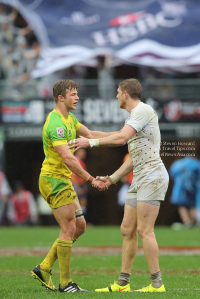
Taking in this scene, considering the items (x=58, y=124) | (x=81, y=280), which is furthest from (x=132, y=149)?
(x=81, y=280)

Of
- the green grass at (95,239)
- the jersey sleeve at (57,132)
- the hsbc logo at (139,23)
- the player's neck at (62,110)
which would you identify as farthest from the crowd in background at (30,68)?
the jersey sleeve at (57,132)

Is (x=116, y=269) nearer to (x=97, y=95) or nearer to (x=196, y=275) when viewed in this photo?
(x=196, y=275)

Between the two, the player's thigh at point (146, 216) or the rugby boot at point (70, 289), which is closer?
the player's thigh at point (146, 216)

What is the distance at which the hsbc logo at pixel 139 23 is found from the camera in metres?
21.7

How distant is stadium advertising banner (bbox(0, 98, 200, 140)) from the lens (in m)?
20.9

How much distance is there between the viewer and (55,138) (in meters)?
7.31

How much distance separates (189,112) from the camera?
21016mm

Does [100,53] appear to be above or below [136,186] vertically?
above

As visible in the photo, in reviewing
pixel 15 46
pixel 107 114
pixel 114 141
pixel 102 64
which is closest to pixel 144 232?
pixel 114 141

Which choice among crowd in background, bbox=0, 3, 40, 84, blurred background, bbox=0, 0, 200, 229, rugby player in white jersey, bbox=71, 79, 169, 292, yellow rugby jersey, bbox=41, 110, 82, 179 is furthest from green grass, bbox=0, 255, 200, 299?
crowd in background, bbox=0, 3, 40, 84

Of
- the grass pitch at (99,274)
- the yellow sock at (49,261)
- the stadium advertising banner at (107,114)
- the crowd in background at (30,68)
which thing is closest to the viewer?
the grass pitch at (99,274)

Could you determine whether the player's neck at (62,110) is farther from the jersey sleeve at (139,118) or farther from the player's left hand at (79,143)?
the jersey sleeve at (139,118)

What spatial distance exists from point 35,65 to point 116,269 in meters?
12.2

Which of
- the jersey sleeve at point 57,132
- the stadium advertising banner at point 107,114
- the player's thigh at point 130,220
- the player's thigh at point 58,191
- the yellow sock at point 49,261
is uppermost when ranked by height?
the stadium advertising banner at point 107,114
